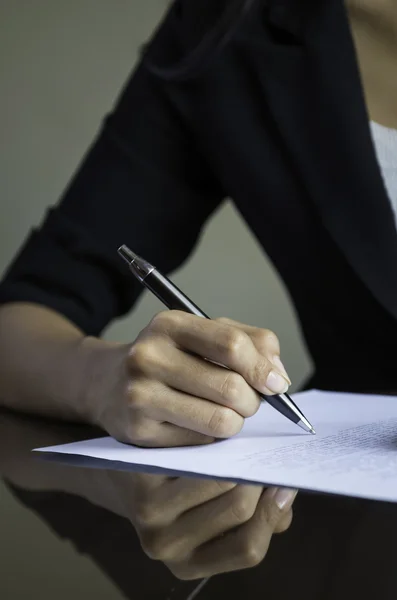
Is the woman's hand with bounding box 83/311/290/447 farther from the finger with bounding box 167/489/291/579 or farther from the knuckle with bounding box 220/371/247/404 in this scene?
the finger with bounding box 167/489/291/579

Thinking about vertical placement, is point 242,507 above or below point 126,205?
above

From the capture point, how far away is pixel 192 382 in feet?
1.27

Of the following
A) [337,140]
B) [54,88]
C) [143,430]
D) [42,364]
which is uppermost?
[337,140]

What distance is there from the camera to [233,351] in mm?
381

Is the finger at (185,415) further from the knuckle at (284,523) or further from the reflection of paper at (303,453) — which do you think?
the knuckle at (284,523)

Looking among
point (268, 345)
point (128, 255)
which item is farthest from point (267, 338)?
point (128, 255)

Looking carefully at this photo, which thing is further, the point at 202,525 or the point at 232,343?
the point at 232,343

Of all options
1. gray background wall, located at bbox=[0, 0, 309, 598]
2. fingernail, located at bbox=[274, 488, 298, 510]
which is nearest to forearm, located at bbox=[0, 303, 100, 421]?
fingernail, located at bbox=[274, 488, 298, 510]

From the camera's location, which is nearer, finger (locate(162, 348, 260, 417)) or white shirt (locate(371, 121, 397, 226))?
finger (locate(162, 348, 260, 417))

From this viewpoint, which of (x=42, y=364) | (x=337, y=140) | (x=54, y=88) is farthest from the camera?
(x=54, y=88)

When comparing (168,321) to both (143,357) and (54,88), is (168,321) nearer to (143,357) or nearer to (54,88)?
(143,357)

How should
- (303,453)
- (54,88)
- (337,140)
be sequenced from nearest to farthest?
(303,453), (337,140), (54,88)

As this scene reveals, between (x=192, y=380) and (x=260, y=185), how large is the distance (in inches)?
15.5

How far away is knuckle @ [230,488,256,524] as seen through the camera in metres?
0.27
